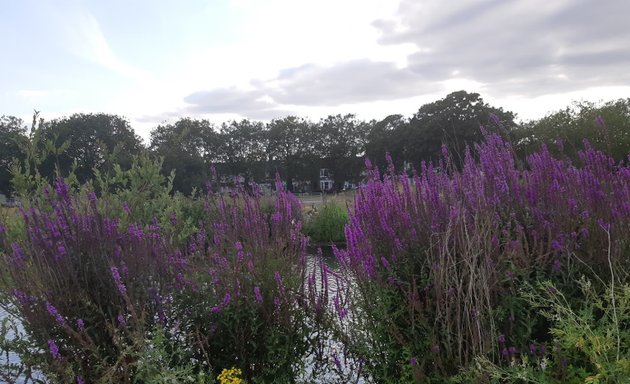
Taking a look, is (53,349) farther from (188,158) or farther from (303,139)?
(303,139)

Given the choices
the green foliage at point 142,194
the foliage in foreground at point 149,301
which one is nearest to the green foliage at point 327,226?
the green foliage at point 142,194

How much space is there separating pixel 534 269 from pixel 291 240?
171 centimetres

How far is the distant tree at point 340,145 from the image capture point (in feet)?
253

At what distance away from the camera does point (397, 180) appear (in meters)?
3.94

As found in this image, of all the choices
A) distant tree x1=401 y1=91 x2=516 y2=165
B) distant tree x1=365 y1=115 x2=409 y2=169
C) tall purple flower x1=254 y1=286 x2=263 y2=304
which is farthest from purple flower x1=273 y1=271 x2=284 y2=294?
distant tree x1=365 y1=115 x2=409 y2=169

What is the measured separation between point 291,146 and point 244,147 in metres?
7.83

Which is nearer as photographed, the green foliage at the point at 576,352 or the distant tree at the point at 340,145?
the green foliage at the point at 576,352

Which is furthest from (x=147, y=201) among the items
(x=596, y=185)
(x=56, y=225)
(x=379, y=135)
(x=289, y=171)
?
(x=289, y=171)

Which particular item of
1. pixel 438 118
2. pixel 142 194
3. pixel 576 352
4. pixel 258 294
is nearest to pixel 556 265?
pixel 576 352

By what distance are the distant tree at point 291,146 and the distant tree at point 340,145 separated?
171 centimetres

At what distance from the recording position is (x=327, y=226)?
569 inches

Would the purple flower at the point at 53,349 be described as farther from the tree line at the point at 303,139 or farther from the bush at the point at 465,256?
the tree line at the point at 303,139

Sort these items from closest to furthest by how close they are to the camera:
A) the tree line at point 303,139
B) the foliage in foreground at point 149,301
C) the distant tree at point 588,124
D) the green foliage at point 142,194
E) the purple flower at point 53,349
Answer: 1. the purple flower at point 53,349
2. the foliage in foreground at point 149,301
3. the green foliage at point 142,194
4. the distant tree at point 588,124
5. the tree line at point 303,139

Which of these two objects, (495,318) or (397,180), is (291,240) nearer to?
(397,180)
